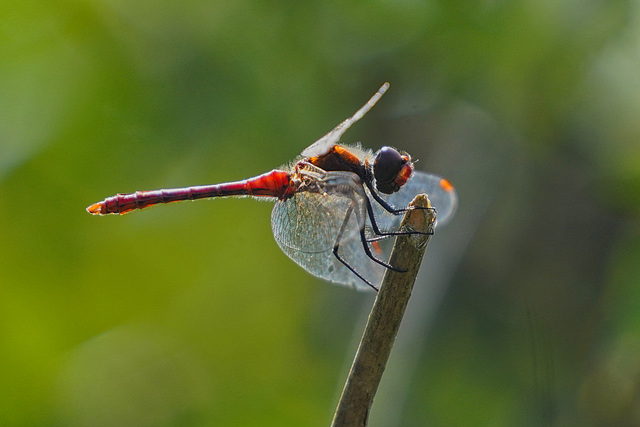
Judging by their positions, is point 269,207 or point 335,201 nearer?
point 335,201

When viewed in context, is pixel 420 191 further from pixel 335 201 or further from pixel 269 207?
pixel 269 207

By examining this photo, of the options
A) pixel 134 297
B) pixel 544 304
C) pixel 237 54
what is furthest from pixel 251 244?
pixel 544 304

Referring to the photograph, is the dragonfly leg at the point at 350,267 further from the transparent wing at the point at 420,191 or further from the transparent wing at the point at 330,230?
the transparent wing at the point at 420,191

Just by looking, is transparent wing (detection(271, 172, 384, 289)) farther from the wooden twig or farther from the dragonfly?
the wooden twig

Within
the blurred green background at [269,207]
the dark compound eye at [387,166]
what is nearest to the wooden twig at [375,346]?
the dark compound eye at [387,166]

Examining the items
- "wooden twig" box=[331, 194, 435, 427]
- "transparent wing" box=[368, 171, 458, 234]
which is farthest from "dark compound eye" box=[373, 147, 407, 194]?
"wooden twig" box=[331, 194, 435, 427]

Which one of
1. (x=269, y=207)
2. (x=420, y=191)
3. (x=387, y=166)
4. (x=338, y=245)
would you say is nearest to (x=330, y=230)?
(x=338, y=245)
